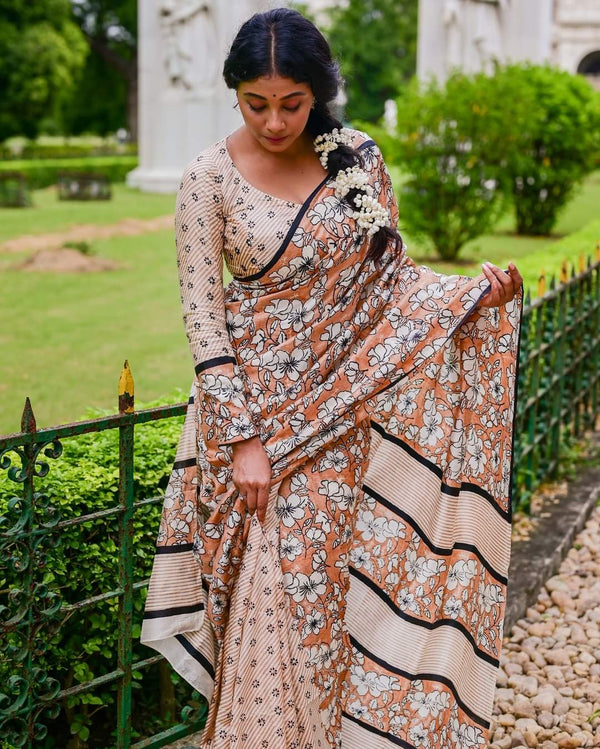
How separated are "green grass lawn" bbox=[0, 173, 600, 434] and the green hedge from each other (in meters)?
8.89

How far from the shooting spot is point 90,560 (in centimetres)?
271

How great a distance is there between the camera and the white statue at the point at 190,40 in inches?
793

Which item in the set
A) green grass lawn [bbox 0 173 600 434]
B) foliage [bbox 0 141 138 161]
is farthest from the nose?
foliage [bbox 0 141 138 161]

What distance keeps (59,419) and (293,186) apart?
411 centimetres

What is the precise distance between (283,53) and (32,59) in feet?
82.3

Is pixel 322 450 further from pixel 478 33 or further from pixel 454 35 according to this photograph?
pixel 478 33

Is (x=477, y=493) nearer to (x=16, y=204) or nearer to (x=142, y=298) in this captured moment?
(x=142, y=298)

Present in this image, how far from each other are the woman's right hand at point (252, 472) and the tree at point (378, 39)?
148 ft

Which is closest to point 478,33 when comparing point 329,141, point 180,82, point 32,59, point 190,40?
point 190,40

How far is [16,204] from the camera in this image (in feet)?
57.5

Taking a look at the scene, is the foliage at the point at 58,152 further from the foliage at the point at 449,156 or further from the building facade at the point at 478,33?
the foliage at the point at 449,156

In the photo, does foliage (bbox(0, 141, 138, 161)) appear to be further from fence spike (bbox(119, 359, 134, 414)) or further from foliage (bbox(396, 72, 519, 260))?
fence spike (bbox(119, 359, 134, 414))

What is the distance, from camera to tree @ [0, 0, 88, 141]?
83.3 ft

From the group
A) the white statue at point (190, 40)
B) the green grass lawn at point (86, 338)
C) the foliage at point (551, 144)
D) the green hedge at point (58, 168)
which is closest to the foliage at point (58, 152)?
the green hedge at point (58, 168)
